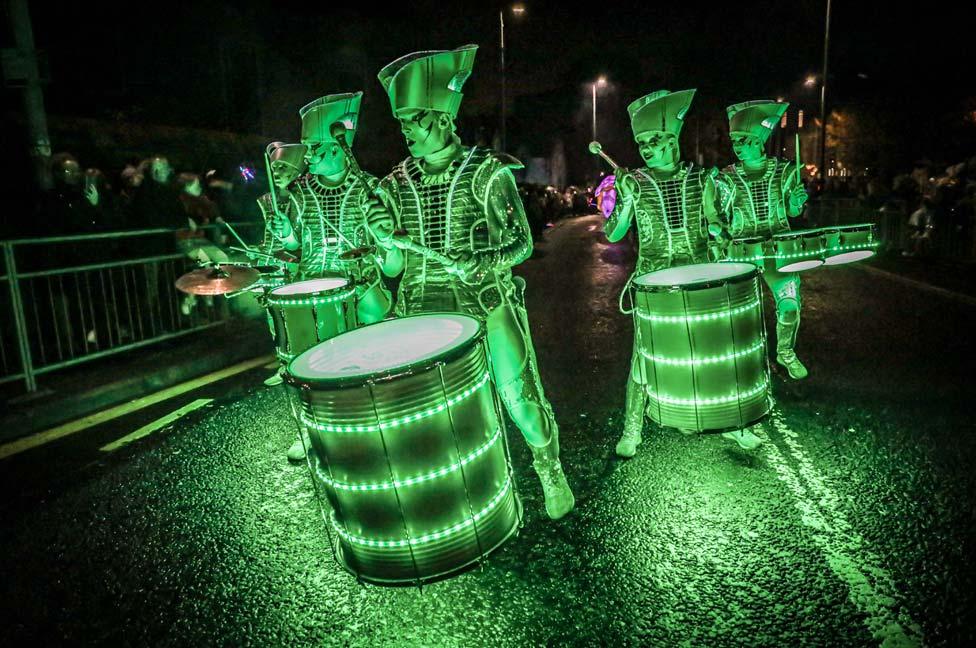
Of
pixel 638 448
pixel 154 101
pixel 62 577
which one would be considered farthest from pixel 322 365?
pixel 154 101

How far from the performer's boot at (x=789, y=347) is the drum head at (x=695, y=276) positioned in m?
2.53

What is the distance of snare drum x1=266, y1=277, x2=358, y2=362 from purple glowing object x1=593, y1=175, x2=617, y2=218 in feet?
6.72

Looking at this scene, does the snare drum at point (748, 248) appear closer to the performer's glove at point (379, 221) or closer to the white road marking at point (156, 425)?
the performer's glove at point (379, 221)

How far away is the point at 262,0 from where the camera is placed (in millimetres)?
21219

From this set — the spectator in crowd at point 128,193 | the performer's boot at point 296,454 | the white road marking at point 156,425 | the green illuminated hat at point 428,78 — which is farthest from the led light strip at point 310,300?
the spectator in crowd at point 128,193

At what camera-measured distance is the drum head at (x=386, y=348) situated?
2.64 metres

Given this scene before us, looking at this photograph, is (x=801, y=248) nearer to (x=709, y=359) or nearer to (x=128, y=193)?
(x=709, y=359)

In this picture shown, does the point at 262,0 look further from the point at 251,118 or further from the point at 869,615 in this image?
the point at 869,615

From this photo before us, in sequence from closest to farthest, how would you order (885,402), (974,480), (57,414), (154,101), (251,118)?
(974,480), (885,402), (57,414), (154,101), (251,118)

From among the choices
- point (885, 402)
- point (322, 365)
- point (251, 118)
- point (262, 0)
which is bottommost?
point (885, 402)

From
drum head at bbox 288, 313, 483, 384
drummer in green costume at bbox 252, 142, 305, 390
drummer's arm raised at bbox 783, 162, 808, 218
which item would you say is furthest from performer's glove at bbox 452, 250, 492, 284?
drummer's arm raised at bbox 783, 162, 808, 218

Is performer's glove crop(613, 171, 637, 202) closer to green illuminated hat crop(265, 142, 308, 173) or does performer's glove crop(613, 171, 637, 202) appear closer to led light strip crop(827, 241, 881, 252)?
led light strip crop(827, 241, 881, 252)

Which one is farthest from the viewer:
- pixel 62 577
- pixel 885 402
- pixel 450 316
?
pixel 885 402

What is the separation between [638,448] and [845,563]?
183cm
